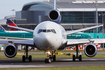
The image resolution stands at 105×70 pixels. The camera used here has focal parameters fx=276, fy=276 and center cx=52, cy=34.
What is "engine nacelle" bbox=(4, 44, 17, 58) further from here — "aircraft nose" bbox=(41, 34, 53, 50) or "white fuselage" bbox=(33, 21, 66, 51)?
"aircraft nose" bbox=(41, 34, 53, 50)

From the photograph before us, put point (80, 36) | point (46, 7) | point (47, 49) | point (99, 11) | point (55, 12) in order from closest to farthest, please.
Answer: point (47, 49), point (55, 12), point (80, 36), point (99, 11), point (46, 7)

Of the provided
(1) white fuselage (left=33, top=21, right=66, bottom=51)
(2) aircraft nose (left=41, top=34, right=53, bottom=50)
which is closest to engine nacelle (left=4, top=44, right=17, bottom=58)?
(1) white fuselage (left=33, top=21, right=66, bottom=51)

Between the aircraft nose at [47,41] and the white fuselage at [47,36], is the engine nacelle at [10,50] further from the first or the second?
the aircraft nose at [47,41]

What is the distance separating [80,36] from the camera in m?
83.2

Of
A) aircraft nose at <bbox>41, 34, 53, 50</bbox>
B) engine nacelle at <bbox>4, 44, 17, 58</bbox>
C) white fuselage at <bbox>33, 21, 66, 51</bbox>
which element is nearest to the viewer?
aircraft nose at <bbox>41, 34, 53, 50</bbox>

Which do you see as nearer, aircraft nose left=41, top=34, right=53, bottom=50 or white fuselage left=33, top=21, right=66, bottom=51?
aircraft nose left=41, top=34, right=53, bottom=50

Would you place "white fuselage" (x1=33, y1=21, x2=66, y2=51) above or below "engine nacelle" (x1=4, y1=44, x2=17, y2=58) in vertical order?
above

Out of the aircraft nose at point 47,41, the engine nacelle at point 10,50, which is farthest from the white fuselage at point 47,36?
the engine nacelle at point 10,50

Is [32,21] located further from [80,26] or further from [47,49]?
[47,49]

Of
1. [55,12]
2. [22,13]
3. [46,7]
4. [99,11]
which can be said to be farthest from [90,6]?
[55,12]

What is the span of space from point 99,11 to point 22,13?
48791 millimetres

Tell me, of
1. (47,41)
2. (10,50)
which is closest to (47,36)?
(47,41)

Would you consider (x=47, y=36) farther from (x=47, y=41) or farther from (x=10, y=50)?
(x=10, y=50)

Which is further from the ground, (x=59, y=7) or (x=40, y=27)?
(x=59, y=7)
